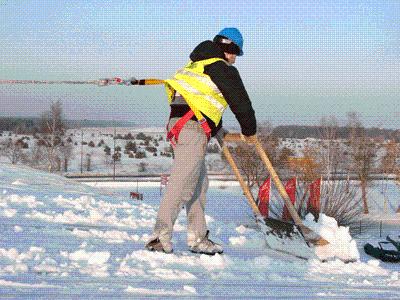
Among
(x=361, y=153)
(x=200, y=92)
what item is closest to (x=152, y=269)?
(x=200, y=92)

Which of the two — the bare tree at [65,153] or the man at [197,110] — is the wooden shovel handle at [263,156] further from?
the bare tree at [65,153]

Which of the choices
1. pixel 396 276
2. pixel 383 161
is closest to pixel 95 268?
pixel 396 276

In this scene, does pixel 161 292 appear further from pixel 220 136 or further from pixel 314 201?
pixel 314 201

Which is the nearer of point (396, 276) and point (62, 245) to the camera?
point (396, 276)

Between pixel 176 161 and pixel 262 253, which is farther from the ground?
pixel 176 161

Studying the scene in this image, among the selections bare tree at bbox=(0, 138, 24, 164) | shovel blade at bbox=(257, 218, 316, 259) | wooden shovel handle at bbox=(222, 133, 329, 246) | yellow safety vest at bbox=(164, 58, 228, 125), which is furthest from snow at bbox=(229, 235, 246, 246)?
bare tree at bbox=(0, 138, 24, 164)

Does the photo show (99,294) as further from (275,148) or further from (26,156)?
(26,156)

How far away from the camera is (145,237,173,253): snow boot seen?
455 centimetres

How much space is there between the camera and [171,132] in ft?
15.3

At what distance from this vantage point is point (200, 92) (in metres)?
4.53

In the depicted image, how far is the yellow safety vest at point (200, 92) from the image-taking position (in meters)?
4.54

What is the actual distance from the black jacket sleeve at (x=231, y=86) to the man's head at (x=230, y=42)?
20 cm

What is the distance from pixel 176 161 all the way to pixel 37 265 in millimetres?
1221

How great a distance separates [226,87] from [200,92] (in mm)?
190
